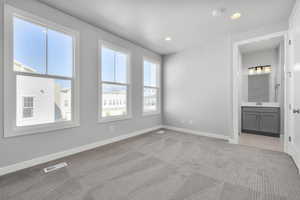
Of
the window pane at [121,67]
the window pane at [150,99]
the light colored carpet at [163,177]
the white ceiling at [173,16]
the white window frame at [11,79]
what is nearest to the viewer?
the light colored carpet at [163,177]

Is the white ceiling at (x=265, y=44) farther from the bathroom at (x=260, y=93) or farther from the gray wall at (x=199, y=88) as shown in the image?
the gray wall at (x=199, y=88)

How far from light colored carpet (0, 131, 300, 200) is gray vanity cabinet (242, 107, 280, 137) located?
1524mm

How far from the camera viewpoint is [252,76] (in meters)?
4.48

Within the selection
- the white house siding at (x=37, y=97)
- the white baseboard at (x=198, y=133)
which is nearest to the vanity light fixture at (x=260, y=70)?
the white baseboard at (x=198, y=133)

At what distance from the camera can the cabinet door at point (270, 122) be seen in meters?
3.76

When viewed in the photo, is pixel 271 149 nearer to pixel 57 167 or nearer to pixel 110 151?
pixel 110 151

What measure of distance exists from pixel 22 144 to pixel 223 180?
3.05m

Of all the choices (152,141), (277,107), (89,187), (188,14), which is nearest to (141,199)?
(89,187)

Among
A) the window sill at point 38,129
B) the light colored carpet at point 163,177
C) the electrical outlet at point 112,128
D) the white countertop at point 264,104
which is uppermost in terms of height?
the white countertop at point 264,104

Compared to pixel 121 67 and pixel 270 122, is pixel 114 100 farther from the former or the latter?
pixel 270 122

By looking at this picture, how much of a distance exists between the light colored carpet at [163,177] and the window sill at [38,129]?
0.57 m

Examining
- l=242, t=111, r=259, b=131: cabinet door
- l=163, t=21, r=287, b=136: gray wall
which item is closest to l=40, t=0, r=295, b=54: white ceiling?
l=163, t=21, r=287, b=136: gray wall

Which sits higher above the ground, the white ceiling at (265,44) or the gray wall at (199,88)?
the white ceiling at (265,44)

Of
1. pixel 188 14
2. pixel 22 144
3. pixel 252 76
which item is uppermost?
pixel 188 14
